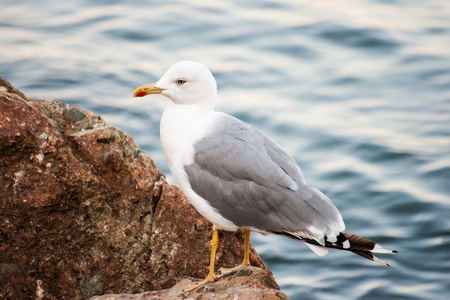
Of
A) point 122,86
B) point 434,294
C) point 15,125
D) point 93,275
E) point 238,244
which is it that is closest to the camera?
point 15,125

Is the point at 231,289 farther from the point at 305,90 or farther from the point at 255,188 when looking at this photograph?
the point at 305,90

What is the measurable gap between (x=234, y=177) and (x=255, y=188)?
186mm

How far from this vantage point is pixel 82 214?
16.7 ft

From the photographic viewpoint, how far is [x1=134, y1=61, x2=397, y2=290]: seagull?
16.8 feet

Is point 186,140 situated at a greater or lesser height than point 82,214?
greater

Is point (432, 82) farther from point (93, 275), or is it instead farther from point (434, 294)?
point (93, 275)

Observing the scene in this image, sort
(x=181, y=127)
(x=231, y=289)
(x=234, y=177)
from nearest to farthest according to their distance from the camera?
(x=231, y=289) < (x=234, y=177) < (x=181, y=127)

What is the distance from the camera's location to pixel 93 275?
17.1ft

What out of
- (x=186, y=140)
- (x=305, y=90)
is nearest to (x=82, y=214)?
(x=186, y=140)

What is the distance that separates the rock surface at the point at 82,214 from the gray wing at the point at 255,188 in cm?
42

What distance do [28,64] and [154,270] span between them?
839 centimetres

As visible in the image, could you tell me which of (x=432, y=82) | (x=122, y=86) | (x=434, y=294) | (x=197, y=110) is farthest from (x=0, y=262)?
(x=432, y=82)

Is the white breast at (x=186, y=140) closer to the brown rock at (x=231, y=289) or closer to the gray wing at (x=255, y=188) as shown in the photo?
the gray wing at (x=255, y=188)

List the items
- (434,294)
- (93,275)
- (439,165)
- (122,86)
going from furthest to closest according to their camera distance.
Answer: (122,86), (439,165), (434,294), (93,275)
